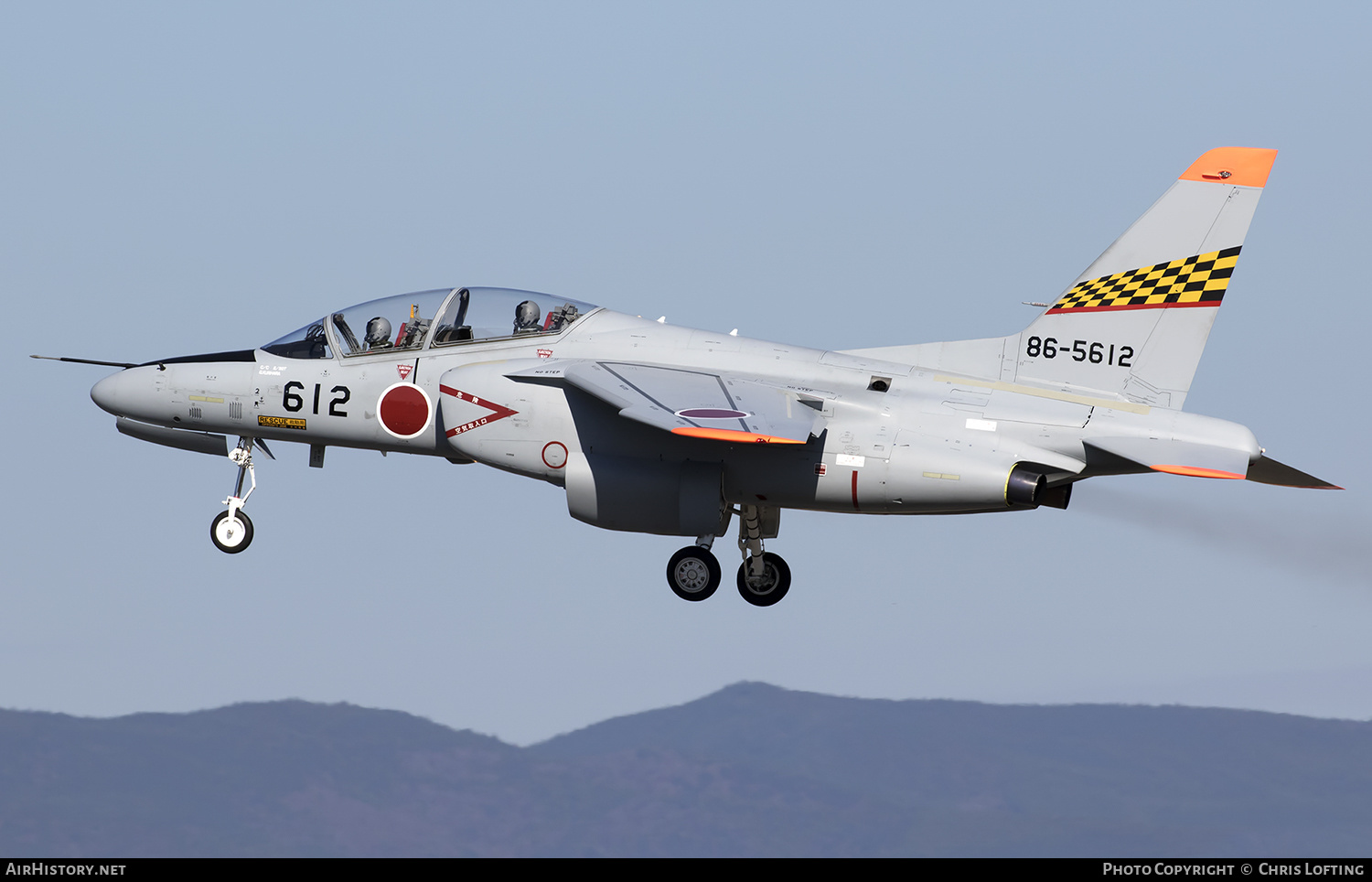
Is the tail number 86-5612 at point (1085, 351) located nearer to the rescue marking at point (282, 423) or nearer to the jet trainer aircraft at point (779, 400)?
the jet trainer aircraft at point (779, 400)

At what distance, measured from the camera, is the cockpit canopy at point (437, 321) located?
2252 cm

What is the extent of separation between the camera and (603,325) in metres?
22.5

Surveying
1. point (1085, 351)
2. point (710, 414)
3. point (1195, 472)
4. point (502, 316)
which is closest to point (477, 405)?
point (502, 316)

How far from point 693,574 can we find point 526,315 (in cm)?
418

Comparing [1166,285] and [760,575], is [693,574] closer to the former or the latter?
[760,575]

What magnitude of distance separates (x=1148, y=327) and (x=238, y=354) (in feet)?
40.7

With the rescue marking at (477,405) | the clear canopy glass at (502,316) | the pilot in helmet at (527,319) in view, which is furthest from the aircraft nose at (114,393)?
the pilot in helmet at (527,319)

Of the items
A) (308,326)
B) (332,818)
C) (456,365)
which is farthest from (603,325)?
(332,818)

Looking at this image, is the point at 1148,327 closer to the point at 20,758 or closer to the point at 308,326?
the point at 308,326

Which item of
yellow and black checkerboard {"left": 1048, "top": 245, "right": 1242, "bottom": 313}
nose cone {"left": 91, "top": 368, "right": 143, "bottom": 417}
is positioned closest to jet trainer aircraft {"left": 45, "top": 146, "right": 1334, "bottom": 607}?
yellow and black checkerboard {"left": 1048, "top": 245, "right": 1242, "bottom": 313}

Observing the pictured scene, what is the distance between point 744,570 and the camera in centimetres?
2327

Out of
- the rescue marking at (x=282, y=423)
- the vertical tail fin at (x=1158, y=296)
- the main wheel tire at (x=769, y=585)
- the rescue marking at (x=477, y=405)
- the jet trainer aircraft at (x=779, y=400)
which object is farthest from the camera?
the main wheel tire at (x=769, y=585)

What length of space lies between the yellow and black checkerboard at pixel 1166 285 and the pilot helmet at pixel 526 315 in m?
6.88

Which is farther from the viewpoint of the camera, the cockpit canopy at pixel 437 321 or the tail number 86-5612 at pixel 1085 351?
the cockpit canopy at pixel 437 321
